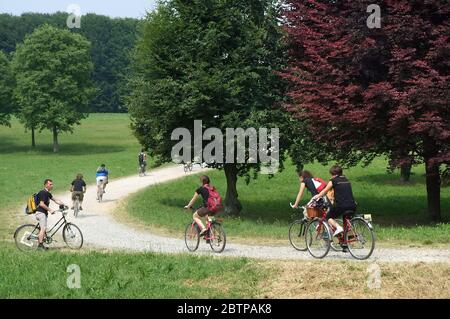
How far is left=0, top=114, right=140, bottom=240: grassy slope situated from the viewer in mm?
34906

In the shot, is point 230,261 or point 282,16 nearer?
point 230,261

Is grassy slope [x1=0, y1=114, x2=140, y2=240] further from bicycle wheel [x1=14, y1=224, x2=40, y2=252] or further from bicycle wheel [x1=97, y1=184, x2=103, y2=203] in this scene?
bicycle wheel [x1=14, y1=224, x2=40, y2=252]

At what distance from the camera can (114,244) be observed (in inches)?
719

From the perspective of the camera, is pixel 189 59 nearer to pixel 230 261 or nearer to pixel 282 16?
pixel 282 16

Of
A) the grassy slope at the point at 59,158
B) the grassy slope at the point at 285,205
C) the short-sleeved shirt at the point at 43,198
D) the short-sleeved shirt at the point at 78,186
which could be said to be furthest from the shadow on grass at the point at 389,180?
the short-sleeved shirt at the point at 43,198

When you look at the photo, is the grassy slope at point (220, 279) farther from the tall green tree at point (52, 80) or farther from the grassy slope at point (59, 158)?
the tall green tree at point (52, 80)

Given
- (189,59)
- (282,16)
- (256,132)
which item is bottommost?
(256,132)

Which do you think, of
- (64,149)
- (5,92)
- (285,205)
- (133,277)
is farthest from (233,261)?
(5,92)

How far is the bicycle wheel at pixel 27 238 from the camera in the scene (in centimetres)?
1675

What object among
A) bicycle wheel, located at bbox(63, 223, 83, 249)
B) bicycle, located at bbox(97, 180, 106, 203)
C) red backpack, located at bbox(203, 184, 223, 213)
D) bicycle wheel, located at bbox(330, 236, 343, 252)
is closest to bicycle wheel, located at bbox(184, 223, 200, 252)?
red backpack, located at bbox(203, 184, 223, 213)

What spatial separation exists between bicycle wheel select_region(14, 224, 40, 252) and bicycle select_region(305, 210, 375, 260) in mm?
7471

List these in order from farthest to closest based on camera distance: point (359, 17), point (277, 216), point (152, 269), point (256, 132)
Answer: point (277, 216) → point (256, 132) → point (359, 17) → point (152, 269)

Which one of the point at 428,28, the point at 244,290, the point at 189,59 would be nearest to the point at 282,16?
the point at 189,59
